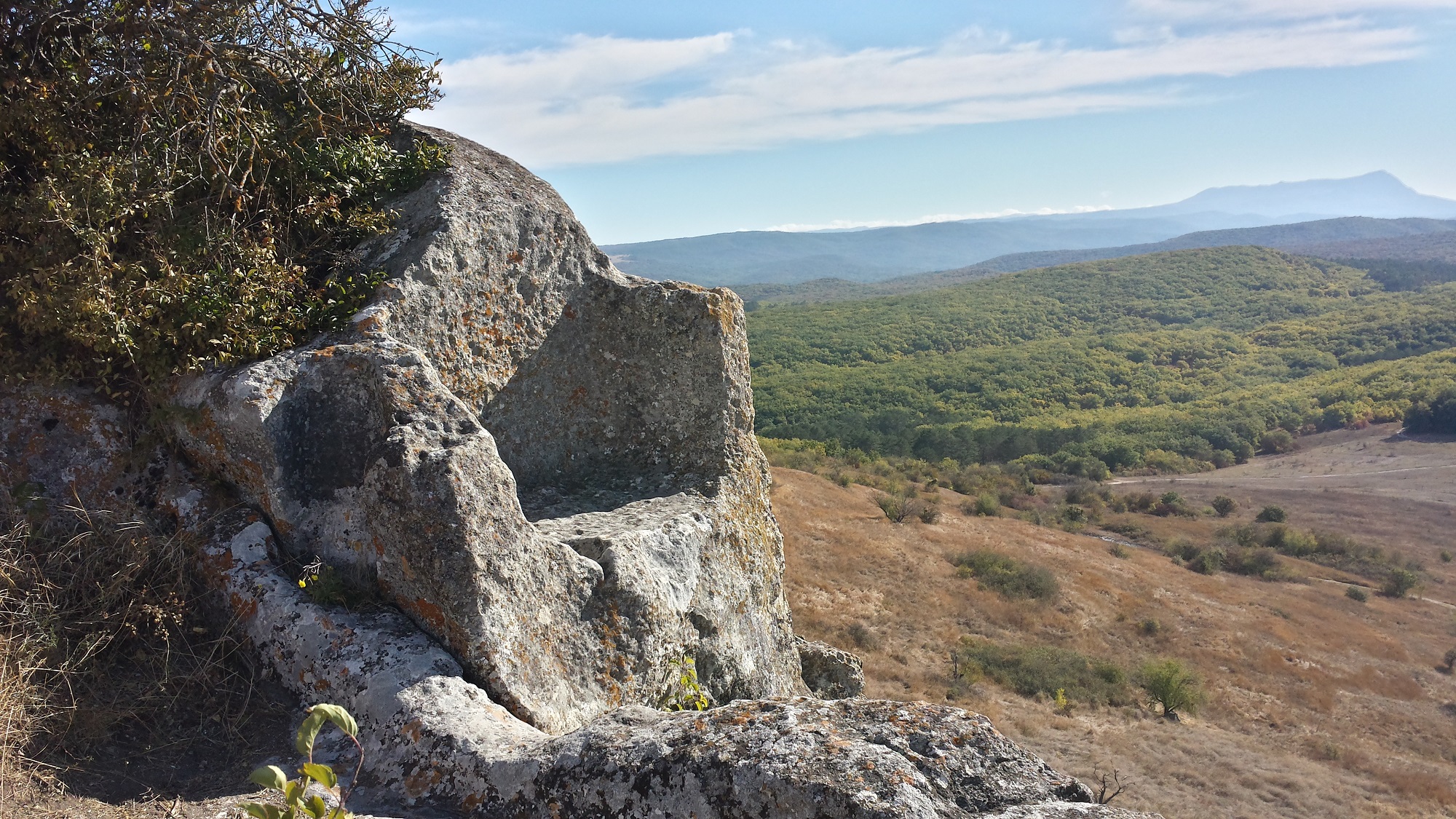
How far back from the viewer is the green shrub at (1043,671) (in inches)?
885

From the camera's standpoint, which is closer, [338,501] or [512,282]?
[338,501]

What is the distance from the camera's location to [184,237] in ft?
15.7

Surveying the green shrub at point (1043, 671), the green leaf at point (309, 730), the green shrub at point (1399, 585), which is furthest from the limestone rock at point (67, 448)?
the green shrub at point (1399, 585)

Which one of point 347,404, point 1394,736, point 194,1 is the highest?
point 194,1

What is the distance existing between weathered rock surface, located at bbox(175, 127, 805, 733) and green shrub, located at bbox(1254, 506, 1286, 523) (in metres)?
59.6

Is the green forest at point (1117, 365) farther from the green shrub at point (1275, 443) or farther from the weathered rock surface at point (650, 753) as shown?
the weathered rock surface at point (650, 753)

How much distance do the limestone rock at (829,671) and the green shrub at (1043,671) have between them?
15.1 metres

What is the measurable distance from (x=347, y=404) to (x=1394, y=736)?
106 ft

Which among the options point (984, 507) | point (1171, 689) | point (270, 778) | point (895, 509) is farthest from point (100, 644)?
point (984, 507)

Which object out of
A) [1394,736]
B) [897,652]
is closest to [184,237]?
[897,652]

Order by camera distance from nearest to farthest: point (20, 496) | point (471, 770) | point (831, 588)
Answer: point (471, 770), point (20, 496), point (831, 588)

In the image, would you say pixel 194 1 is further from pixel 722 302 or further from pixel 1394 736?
pixel 1394 736

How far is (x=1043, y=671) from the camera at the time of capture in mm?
23484

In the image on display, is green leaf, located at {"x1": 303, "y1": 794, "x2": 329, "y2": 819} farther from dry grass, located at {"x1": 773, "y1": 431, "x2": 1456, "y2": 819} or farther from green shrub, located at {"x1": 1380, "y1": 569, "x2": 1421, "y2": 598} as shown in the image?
green shrub, located at {"x1": 1380, "y1": 569, "x2": 1421, "y2": 598}
